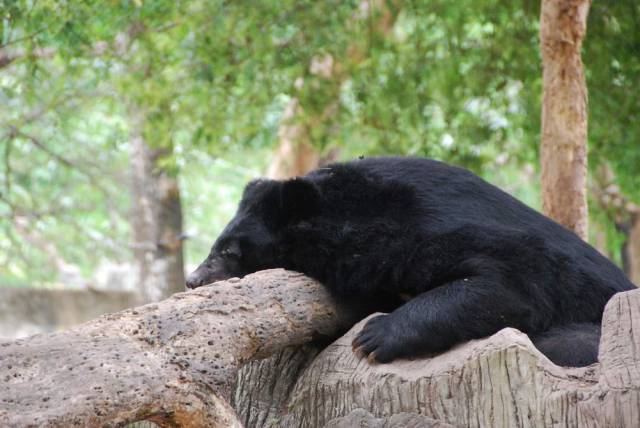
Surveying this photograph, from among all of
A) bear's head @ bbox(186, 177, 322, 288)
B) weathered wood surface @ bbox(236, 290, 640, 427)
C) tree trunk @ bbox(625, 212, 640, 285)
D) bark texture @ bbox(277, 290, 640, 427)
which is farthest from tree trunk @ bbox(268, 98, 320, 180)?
bark texture @ bbox(277, 290, 640, 427)

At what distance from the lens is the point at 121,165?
47.6ft

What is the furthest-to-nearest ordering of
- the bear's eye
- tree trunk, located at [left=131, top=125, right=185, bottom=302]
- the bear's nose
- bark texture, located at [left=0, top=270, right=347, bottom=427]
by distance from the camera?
1. tree trunk, located at [left=131, top=125, right=185, bottom=302]
2. the bear's eye
3. the bear's nose
4. bark texture, located at [left=0, top=270, right=347, bottom=427]

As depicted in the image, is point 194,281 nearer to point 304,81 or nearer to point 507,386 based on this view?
point 507,386

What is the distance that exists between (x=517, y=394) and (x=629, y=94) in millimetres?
4719

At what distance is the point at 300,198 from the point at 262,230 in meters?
0.25

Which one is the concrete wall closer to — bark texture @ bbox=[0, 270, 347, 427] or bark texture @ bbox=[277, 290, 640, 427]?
bark texture @ bbox=[0, 270, 347, 427]

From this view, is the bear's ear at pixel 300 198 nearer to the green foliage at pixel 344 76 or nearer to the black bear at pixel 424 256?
the black bear at pixel 424 256

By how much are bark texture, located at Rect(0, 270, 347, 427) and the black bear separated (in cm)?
41

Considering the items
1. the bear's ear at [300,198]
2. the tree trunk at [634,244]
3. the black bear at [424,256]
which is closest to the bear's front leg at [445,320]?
the black bear at [424,256]

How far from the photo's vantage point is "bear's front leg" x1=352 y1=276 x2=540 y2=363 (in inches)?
125

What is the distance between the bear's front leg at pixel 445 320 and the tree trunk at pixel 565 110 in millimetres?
2165

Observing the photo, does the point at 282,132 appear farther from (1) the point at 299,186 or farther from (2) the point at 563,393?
(2) the point at 563,393

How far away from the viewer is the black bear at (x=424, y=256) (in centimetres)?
324

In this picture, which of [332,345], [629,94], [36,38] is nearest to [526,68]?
[629,94]
